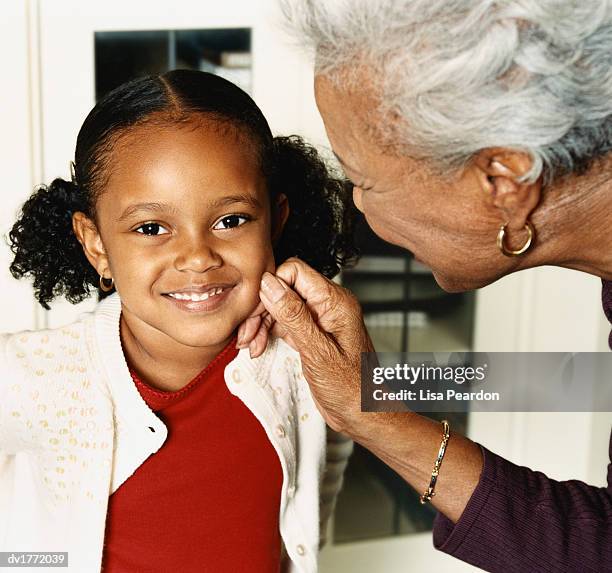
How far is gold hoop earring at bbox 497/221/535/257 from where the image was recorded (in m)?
0.91

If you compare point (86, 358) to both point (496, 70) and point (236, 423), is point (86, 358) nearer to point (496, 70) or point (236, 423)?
point (236, 423)

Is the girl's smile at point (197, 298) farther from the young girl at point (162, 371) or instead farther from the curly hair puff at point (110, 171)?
the curly hair puff at point (110, 171)

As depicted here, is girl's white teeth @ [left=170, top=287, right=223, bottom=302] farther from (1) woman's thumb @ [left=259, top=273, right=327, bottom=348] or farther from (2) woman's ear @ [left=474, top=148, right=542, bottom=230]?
(2) woman's ear @ [left=474, top=148, right=542, bottom=230]

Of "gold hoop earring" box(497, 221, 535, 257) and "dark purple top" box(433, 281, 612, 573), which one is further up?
"gold hoop earring" box(497, 221, 535, 257)

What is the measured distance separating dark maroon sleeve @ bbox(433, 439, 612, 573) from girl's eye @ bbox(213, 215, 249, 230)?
1.58 feet

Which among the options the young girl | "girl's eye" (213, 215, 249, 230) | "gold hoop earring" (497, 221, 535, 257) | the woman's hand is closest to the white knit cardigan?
the young girl

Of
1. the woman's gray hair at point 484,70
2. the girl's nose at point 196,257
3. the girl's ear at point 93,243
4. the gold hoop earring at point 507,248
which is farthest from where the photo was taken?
the girl's ear at point 93,243

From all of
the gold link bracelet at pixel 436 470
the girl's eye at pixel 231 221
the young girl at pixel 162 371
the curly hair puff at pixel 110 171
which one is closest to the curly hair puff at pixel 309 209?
the curly hair puff at pixel 110 171

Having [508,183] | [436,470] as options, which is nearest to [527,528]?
[436,470]

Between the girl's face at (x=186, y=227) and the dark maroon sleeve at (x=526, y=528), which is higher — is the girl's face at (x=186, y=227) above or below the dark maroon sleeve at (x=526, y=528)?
above

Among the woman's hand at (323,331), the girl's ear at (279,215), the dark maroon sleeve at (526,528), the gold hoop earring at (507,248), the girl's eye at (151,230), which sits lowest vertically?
A: the dark maroon sleeve at (526,528)

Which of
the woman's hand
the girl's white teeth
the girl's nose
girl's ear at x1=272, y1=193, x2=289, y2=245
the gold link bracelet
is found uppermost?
girl's ear at x1=272, y1=193, x2=289, y2=245

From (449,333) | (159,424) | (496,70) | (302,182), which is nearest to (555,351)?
(449,333)

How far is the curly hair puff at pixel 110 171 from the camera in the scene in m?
1.07
